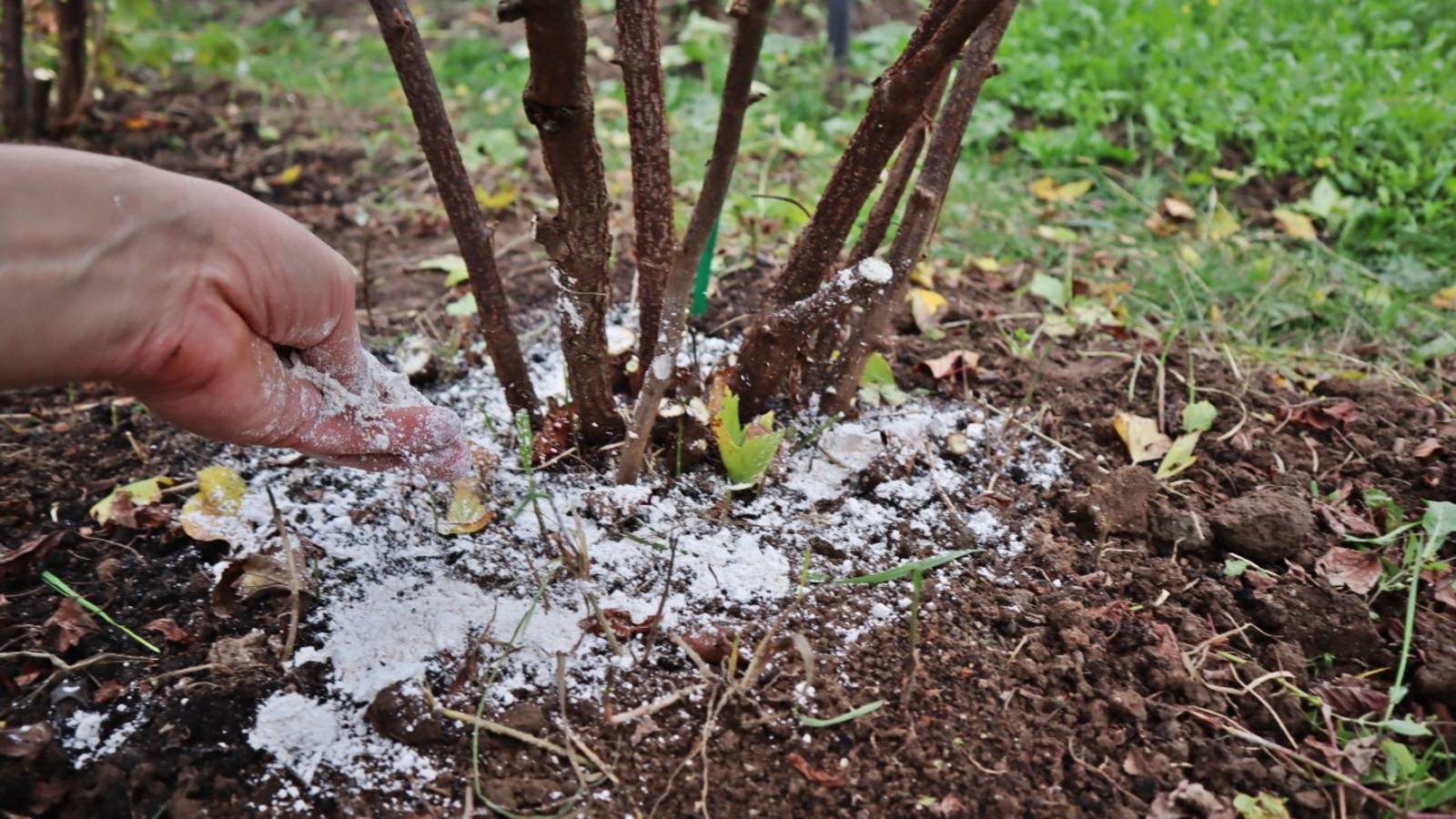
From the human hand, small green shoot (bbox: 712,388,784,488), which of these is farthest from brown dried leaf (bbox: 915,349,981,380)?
the human hand

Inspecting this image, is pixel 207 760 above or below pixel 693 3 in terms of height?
below

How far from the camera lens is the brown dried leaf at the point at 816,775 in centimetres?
129

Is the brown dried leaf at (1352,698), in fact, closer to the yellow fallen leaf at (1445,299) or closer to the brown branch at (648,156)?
the brown branch at (648,156)

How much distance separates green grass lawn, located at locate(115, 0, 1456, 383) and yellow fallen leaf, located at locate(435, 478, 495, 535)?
114cm

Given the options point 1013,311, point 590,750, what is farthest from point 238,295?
point 1013,311

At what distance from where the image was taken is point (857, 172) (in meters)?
1.59

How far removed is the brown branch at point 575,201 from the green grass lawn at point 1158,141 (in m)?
0.94

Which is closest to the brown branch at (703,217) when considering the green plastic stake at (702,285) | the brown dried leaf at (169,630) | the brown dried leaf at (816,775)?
the green plastic stake at (702,285)

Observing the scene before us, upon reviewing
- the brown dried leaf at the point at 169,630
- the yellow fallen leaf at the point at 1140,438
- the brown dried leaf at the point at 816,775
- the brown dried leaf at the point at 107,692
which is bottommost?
the brown dried leaf at the point at 107,692

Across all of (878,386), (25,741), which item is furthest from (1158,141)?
(25,741)

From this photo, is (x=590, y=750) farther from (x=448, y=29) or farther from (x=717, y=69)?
(x=448, y=29)

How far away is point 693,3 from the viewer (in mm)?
4602

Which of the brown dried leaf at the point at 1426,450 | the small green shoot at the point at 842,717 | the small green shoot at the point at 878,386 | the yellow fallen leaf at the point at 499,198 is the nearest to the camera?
the small green shoot at the point at 842,717

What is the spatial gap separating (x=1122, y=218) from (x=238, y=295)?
104 inches
